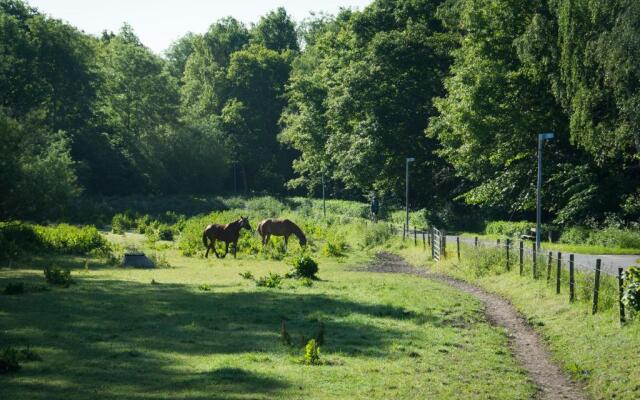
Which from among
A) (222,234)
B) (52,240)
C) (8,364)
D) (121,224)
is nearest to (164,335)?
(8,364)

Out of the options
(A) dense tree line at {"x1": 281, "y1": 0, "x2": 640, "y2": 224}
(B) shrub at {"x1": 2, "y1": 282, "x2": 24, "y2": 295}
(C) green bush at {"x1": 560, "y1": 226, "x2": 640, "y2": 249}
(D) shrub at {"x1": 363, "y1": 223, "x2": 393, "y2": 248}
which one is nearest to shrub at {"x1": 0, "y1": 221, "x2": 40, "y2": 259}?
(B) shrub at {"x1": 2, "y1": 282, "x2": 24, "y2": 295}

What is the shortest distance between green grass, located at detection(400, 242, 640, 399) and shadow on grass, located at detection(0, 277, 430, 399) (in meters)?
4.08

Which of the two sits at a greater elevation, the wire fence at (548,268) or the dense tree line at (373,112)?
the dense tree line at (373,112)

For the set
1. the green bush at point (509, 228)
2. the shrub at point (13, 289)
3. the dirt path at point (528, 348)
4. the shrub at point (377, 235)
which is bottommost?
the dirt path at point (528, 348)

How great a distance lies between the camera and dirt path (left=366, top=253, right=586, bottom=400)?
566 inches

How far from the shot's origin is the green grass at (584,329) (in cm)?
1455

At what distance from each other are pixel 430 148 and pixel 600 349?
4877cm

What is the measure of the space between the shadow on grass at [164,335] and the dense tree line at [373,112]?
884 inches

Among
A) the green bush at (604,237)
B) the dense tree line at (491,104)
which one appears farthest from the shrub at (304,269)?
the green bush at (604,237)

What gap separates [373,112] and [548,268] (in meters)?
41.1

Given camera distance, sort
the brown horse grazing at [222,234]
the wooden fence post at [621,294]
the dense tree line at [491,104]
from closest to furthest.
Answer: the wooden fence post at [621,294]
the dense tree line at [491,104]
the brown horse grazing at [222,234]

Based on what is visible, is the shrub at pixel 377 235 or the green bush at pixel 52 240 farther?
the shrub at pixel 377 235

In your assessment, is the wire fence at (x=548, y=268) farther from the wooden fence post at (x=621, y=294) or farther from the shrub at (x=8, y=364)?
the shrub at (x=8, y=364)

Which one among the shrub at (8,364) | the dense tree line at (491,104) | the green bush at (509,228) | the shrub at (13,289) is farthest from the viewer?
the green bush at (509,228)
